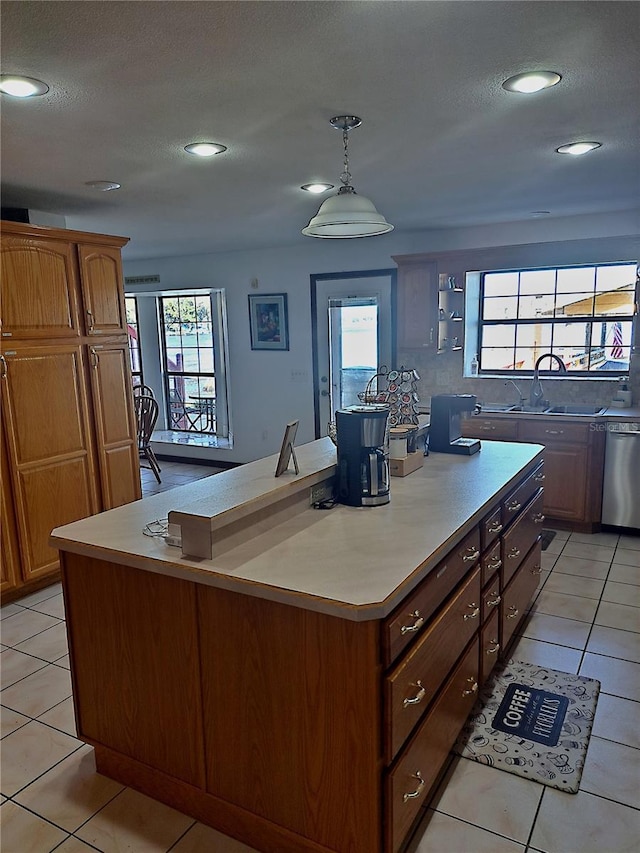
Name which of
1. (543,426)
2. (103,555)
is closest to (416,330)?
(543,426)

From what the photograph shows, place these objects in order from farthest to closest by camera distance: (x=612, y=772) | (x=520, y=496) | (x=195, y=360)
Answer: (x=195, y=360) → (x=520, y=496) → (x=612, y=772)

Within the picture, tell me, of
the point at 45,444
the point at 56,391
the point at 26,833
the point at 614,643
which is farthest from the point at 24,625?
the point at 614,643

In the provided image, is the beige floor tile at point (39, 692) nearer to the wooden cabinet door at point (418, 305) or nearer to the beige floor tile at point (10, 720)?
the beige floor tile at point (10, 720)

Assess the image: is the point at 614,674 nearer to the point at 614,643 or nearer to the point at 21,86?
the point at 614,643

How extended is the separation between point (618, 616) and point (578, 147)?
7.91 ft

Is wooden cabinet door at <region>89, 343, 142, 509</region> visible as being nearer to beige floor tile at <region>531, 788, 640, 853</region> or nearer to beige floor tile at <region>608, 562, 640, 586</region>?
beige floor tile at <region>531, 788, 640, 853</region>

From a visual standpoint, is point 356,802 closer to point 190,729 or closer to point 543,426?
point 190,729

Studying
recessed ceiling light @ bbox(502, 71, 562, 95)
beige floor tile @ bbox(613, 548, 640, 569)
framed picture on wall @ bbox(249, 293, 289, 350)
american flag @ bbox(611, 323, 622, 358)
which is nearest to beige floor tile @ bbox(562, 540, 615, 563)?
beige floor tile @ bbox(613, 548, 640, 569)

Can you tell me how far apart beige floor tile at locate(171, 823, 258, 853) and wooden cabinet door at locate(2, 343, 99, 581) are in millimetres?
2155

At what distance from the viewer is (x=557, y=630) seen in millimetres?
3000

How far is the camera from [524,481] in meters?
2.80

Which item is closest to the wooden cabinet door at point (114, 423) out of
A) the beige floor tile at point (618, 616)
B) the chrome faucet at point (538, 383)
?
the beige floor tile at point (618, 616)

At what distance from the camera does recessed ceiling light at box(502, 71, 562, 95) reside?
1962mm

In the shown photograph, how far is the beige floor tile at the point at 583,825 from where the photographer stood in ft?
5.77
